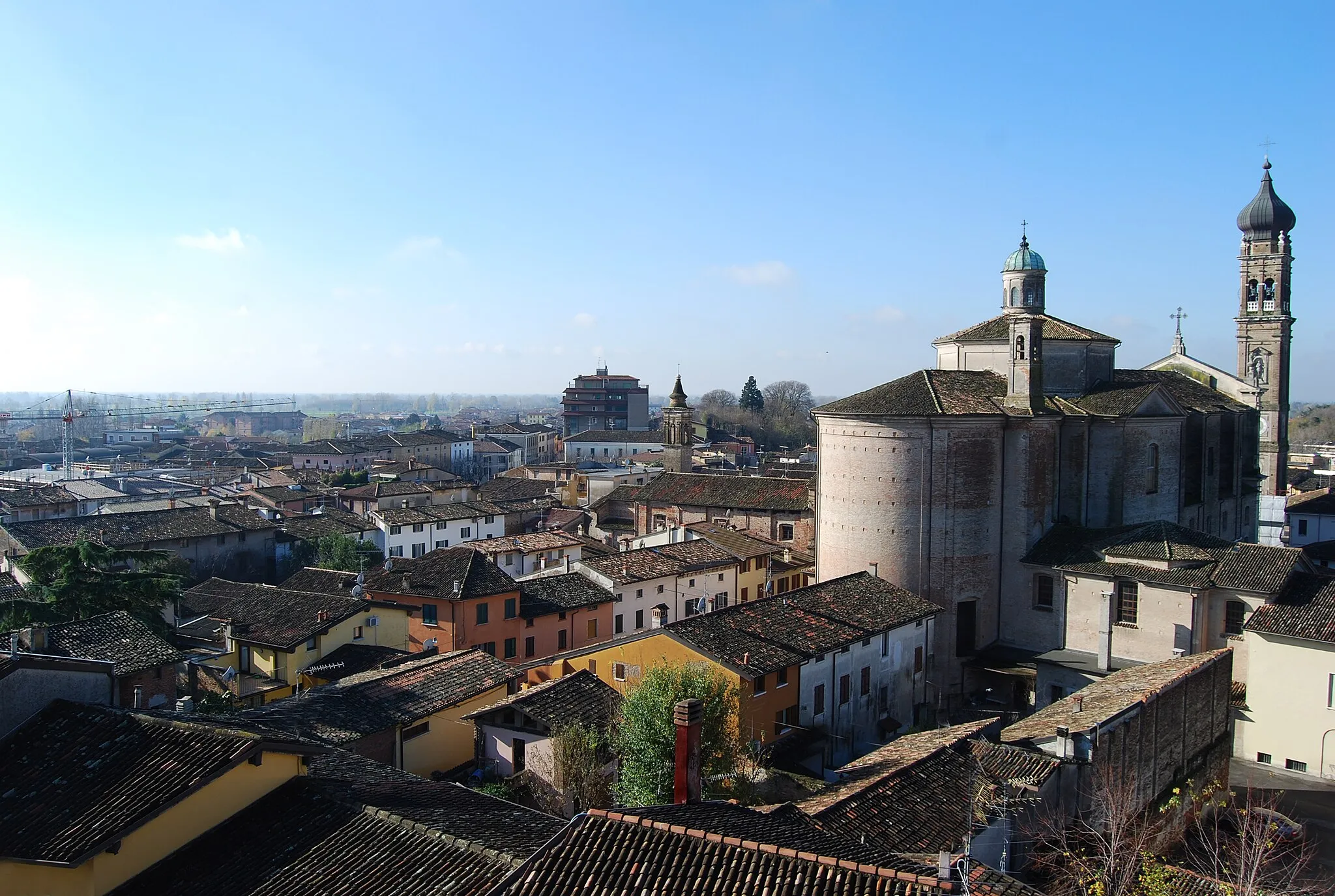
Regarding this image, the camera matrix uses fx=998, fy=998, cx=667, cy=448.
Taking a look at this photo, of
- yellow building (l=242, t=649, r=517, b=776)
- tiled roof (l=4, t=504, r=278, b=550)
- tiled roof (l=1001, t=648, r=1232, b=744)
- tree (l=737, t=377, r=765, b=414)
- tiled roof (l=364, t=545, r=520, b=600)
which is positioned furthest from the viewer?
tree (l=737, t=377, r=765, b=414)

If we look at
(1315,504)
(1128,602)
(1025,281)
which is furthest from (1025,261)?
(1315,504)

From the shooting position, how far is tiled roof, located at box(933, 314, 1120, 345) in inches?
1186

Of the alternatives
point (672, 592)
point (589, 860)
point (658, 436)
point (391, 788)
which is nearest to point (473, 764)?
point (391, 788)

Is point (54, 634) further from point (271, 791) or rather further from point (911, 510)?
point (911, 510)

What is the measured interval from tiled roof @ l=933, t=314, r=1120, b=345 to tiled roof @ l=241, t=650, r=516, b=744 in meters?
18.9

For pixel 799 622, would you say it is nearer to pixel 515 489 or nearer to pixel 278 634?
pixel 278 634

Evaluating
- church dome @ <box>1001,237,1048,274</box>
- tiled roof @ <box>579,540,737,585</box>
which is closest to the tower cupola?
church dome @ <box>1001,237,1048,274</box>

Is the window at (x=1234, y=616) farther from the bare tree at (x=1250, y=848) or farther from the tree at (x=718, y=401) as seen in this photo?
the tree at (x=718, y=401)

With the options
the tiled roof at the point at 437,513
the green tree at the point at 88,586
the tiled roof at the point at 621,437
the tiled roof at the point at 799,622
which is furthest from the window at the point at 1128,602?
the tiled roof at the point at 621,437

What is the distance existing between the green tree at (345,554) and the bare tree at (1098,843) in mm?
30724

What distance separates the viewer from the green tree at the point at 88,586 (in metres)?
24.2

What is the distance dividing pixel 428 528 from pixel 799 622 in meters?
28.4

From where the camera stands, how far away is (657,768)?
1520cm

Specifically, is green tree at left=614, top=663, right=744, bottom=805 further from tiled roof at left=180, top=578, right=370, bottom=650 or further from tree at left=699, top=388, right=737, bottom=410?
tree at left=699, top=388, right=737, bottom=410
